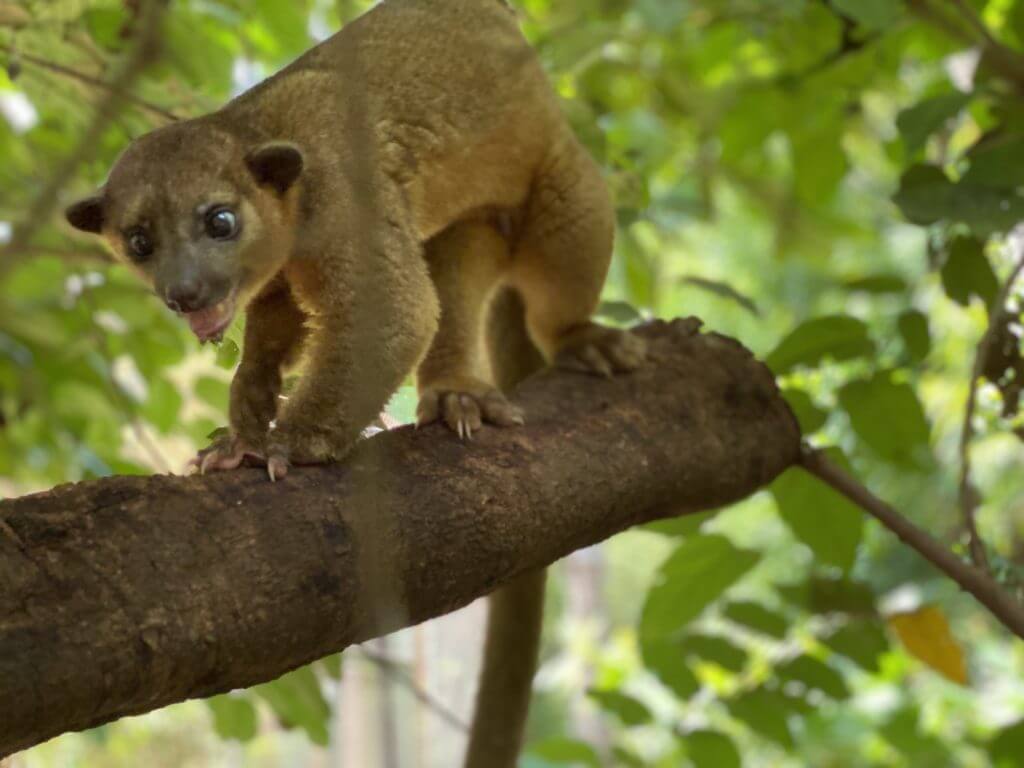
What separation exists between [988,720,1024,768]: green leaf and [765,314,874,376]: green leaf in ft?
4.54

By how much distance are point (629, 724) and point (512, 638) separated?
559 millimetres

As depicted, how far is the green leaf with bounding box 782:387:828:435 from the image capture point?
369cm

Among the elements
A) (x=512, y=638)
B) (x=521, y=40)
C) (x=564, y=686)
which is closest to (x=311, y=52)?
(x=521, y=40)

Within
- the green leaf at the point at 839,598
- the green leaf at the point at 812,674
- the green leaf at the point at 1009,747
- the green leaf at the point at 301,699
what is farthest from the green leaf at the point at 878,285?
the green leaf at the point at 301,699

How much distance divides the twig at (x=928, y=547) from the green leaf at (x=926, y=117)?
95 cm

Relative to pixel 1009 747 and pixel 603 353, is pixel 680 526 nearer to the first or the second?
pixel 603 353

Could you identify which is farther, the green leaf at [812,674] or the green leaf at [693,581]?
the green leaf at [812,674]

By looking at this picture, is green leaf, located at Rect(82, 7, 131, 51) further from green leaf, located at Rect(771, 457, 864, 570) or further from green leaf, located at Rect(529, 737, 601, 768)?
green leaf, located at Rect(529, 737, 601, 768)

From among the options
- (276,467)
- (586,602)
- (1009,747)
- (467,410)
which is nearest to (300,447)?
(276,467)

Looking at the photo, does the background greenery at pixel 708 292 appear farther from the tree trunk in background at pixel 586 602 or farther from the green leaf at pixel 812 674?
the tree trunk in background at pixel 586 602

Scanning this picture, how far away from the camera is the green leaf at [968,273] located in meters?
3.50

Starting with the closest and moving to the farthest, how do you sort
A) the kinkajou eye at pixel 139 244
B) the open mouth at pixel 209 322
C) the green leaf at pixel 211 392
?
1. the open mouth at pixel 209 322
2. the kinkajou eye at pixel 139 244
3. the green leaf at pixel 211 392

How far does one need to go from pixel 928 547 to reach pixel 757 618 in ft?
2.48

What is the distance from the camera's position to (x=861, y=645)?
154 inches
